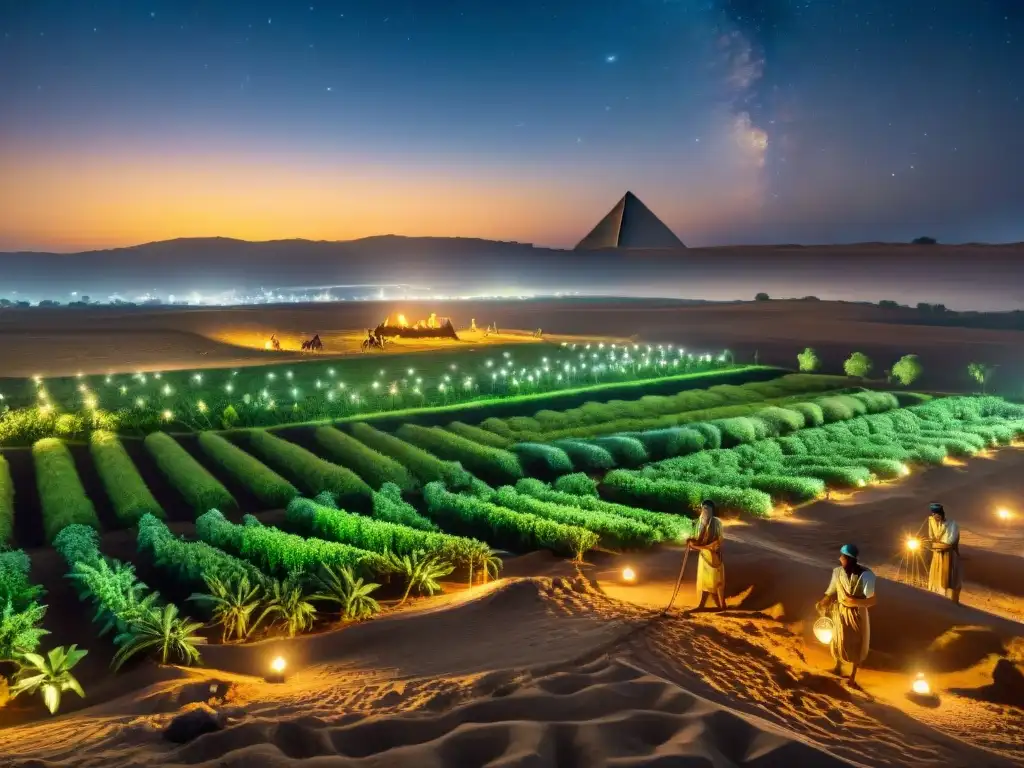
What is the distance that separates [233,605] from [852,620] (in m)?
8.88

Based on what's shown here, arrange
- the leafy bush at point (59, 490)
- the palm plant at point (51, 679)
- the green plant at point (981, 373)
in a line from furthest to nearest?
1. the green plant at point (981, 373)
2. the leafy bush at point (59, 490)
3. the palm plant at point (51, 679)

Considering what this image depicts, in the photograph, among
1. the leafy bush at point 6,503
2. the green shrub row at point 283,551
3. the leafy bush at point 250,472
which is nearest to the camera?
the green shrub row at point 283,551

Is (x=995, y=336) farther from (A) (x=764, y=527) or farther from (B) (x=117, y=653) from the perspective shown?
(B) (x=117, y=653)

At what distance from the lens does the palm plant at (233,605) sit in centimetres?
1058

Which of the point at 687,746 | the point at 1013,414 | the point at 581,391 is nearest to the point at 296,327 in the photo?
the point at 581,391

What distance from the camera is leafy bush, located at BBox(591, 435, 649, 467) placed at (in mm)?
22734

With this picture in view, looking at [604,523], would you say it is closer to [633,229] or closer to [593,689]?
[593,689]

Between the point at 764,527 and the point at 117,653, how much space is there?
14.0 meters

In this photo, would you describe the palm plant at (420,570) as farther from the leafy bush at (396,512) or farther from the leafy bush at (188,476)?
the leafy bush at (188,476)

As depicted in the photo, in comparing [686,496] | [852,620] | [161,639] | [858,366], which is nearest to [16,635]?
[161,639]

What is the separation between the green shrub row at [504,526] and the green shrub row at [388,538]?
1.51 metres

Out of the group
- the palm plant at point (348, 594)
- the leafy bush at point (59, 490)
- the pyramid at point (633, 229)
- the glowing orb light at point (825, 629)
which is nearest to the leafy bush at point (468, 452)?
the palm plant at point (348, 594)

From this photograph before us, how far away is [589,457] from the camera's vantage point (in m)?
22.2

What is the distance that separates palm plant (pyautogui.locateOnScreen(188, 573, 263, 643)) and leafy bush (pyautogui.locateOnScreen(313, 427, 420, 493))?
7.80 m
